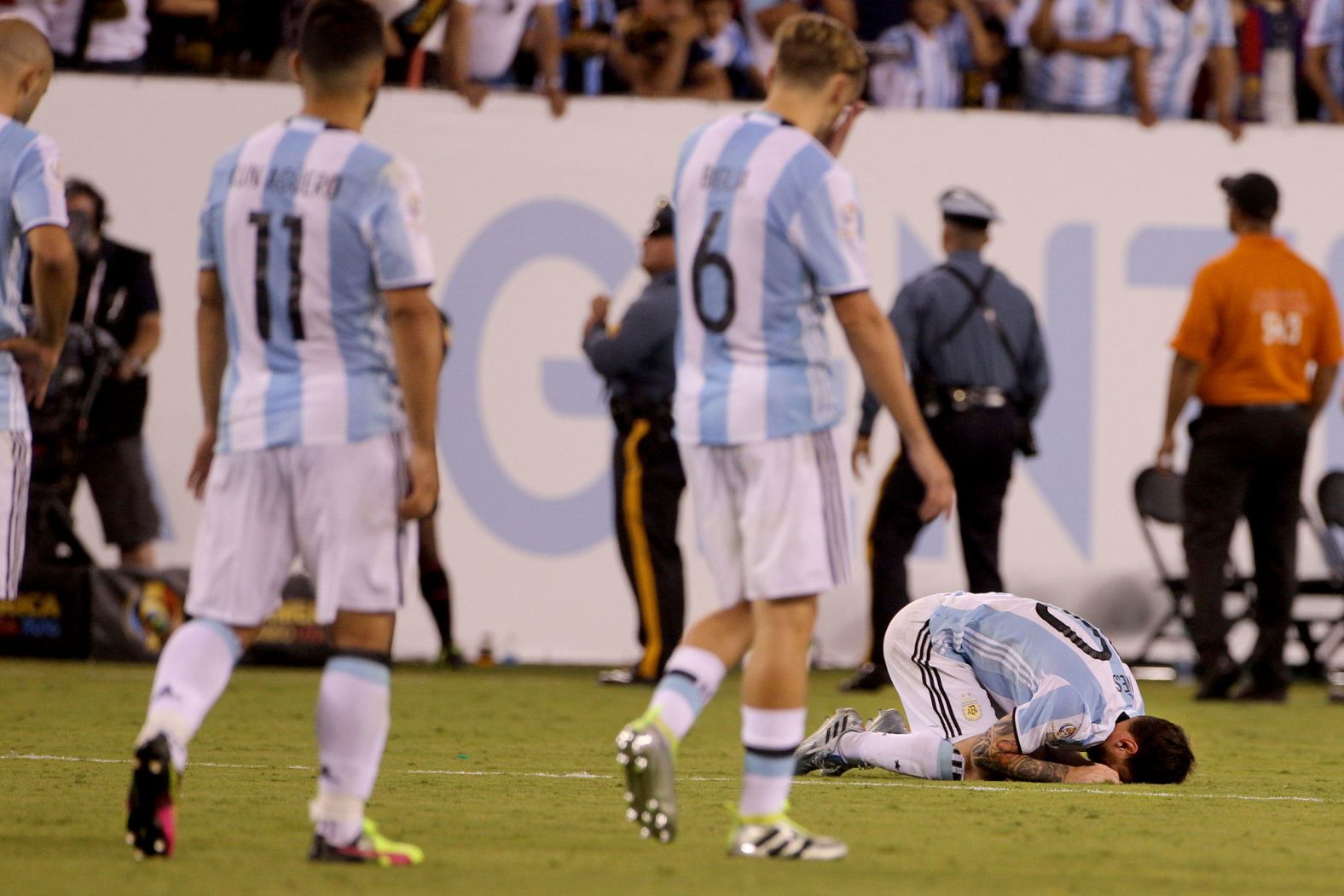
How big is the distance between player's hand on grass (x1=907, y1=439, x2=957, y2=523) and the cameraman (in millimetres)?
7147

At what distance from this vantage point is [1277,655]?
10383 millimetres

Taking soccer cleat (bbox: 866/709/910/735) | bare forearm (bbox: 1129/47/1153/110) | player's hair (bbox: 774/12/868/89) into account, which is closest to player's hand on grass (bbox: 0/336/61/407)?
player's hair (bbox: 774/12/868/89)

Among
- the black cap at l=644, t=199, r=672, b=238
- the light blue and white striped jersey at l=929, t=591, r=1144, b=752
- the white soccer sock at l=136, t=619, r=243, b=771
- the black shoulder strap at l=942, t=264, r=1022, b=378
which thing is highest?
the black cap at l=644, t=199, r=672, b=238

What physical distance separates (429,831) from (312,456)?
108 cm

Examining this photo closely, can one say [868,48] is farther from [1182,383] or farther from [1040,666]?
[1040,666]

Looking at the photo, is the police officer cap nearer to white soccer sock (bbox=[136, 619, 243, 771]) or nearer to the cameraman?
the cameraman

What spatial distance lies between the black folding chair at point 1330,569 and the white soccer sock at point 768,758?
25.9 feet

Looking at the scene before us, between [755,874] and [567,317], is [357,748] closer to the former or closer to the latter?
[755,874]

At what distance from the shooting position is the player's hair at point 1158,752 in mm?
6406

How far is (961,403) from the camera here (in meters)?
10.2

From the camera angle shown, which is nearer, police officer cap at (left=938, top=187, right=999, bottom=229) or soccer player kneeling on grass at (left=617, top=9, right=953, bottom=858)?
soccer player kneeling on grass at (left=617, top=9, right=953, bottom=858)

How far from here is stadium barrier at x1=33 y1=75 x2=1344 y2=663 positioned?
11844mm

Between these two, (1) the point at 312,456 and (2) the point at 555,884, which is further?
(1) the point at 312,456

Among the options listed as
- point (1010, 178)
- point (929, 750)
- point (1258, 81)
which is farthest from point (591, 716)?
point (1258, 81)
